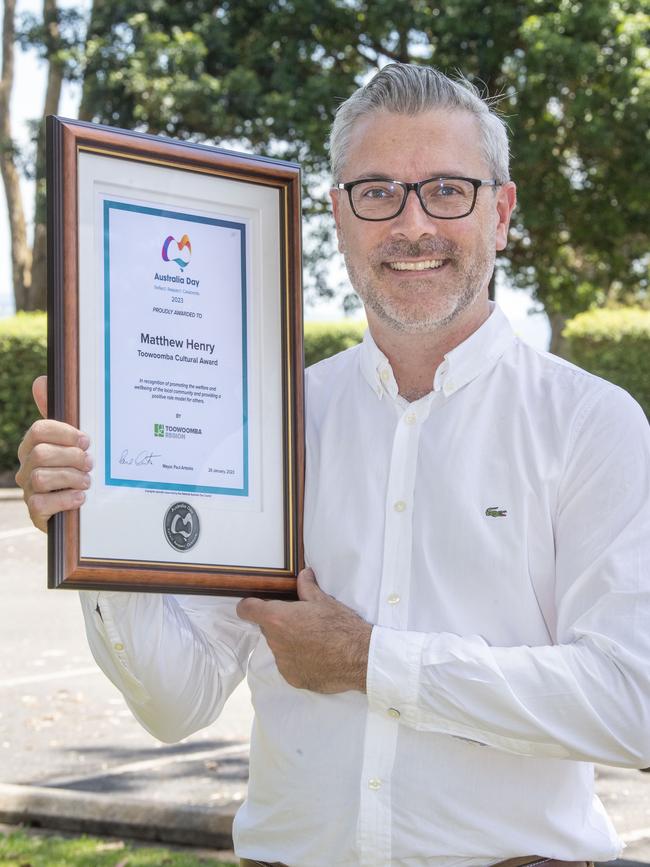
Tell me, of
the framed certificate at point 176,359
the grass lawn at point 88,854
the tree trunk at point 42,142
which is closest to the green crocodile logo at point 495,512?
the framed certificate at point 176,359

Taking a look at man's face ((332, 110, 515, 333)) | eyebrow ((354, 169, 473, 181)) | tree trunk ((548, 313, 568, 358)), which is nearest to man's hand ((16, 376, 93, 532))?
man's face ((332, 110, 515, 333))

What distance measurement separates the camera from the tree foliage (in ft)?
66.9

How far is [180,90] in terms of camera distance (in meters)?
21.6

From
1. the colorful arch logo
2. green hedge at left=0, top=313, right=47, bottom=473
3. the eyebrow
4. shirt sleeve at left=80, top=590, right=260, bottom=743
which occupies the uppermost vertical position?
green hedge at left=0, top=313, right=47, bottom=473

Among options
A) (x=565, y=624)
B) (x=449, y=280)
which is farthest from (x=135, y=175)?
(x=565, y=624)

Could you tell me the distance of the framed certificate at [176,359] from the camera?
Answer: 235cm

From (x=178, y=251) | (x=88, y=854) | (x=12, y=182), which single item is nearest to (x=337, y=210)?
(x=178, y=251)

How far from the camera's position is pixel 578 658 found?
224 centimetres

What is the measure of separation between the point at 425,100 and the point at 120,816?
3.78 metres

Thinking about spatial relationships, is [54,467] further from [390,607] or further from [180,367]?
[390,607]

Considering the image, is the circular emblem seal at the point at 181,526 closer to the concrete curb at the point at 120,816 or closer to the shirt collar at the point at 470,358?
the shirt collar at the point at 470,358

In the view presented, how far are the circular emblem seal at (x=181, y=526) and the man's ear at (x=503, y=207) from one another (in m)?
0.92

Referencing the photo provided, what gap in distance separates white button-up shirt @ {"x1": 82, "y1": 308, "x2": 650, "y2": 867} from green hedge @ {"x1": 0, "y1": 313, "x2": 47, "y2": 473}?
1781 cm
